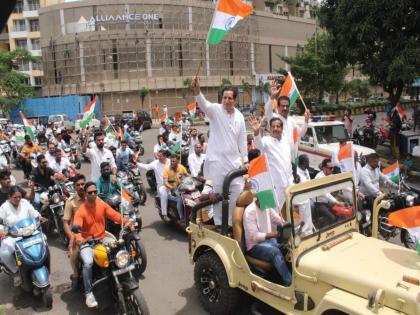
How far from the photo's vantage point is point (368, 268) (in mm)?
3670

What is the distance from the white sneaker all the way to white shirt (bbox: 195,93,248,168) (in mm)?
2255

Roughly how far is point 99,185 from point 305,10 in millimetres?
74439

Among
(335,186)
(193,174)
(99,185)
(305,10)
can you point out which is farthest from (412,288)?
(305,10)

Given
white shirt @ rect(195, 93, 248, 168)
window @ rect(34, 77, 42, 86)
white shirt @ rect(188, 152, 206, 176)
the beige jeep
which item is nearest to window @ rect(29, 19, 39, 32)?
window @ rect(34, 77, 42, 86)

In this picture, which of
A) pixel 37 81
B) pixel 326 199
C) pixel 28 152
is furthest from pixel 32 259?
pixel 37 81

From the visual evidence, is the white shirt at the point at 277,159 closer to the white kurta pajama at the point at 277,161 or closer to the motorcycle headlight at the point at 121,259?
the white kurta pajama at the point at 277,161

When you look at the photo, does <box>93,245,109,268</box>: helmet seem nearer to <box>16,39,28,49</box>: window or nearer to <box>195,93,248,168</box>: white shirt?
<box>195,93,248,168</box>: white shirt

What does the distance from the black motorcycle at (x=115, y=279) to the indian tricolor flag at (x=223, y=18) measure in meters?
2.94

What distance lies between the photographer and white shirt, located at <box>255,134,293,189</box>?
5.77m

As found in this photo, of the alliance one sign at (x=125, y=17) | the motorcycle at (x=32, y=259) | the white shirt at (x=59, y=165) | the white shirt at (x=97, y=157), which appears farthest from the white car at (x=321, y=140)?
the alliance one sign at (x=125, y=17)

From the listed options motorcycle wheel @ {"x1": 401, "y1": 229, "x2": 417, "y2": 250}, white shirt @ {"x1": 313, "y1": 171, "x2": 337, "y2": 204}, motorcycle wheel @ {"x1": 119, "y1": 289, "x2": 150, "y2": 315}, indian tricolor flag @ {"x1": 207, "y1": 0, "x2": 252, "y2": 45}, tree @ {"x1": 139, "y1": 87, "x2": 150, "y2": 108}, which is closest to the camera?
white shirt @ {"x1": 313, "y1": 171, "x2": 337, "y2": 204}

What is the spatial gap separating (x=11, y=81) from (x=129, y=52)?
1359cm

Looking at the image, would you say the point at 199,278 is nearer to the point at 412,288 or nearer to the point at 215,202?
the point at 215,202

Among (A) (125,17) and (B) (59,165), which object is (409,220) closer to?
(B) (59,165)
